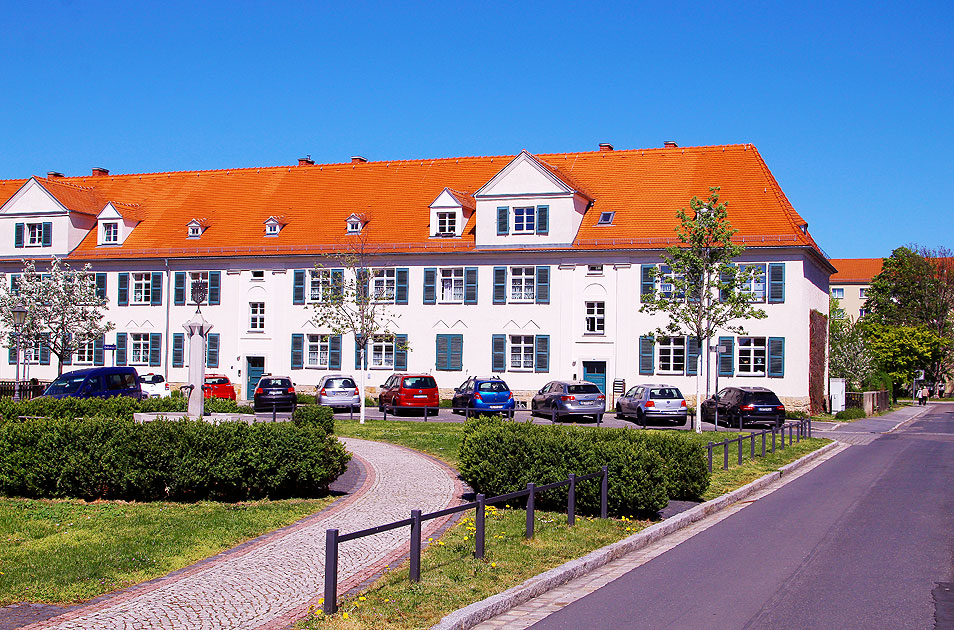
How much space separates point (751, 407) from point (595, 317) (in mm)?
11291

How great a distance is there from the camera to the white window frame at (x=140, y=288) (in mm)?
49031

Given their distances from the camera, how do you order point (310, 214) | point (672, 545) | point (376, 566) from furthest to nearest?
point (310, 214) → point (672, 545) → point (376, 566)

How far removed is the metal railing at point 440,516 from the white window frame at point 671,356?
98.4 ft

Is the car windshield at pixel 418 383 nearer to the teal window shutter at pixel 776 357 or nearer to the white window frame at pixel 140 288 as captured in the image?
the teal window shutter at pixel 776 357

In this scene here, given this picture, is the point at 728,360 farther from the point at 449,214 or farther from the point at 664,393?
the point at 449,214

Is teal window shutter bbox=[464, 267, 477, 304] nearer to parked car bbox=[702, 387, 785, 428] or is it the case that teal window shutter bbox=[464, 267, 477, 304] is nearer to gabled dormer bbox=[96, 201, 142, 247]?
parked car bbox=[702, 387, 785, 428]

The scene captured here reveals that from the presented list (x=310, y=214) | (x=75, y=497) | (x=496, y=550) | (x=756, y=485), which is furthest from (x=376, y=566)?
(x=310, y=214)

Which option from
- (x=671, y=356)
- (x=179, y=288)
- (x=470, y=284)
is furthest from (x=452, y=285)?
(x=179, y=288)

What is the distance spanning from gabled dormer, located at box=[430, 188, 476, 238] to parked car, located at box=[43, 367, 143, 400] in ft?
60.0

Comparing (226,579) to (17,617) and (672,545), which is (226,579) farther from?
(672,545)

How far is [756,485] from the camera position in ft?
57.9

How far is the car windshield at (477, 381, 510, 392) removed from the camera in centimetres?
3644

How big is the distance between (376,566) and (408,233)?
37059 millimetres

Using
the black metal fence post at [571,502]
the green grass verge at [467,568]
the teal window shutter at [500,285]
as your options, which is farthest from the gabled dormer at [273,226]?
the black metal fence post at [571,502]
